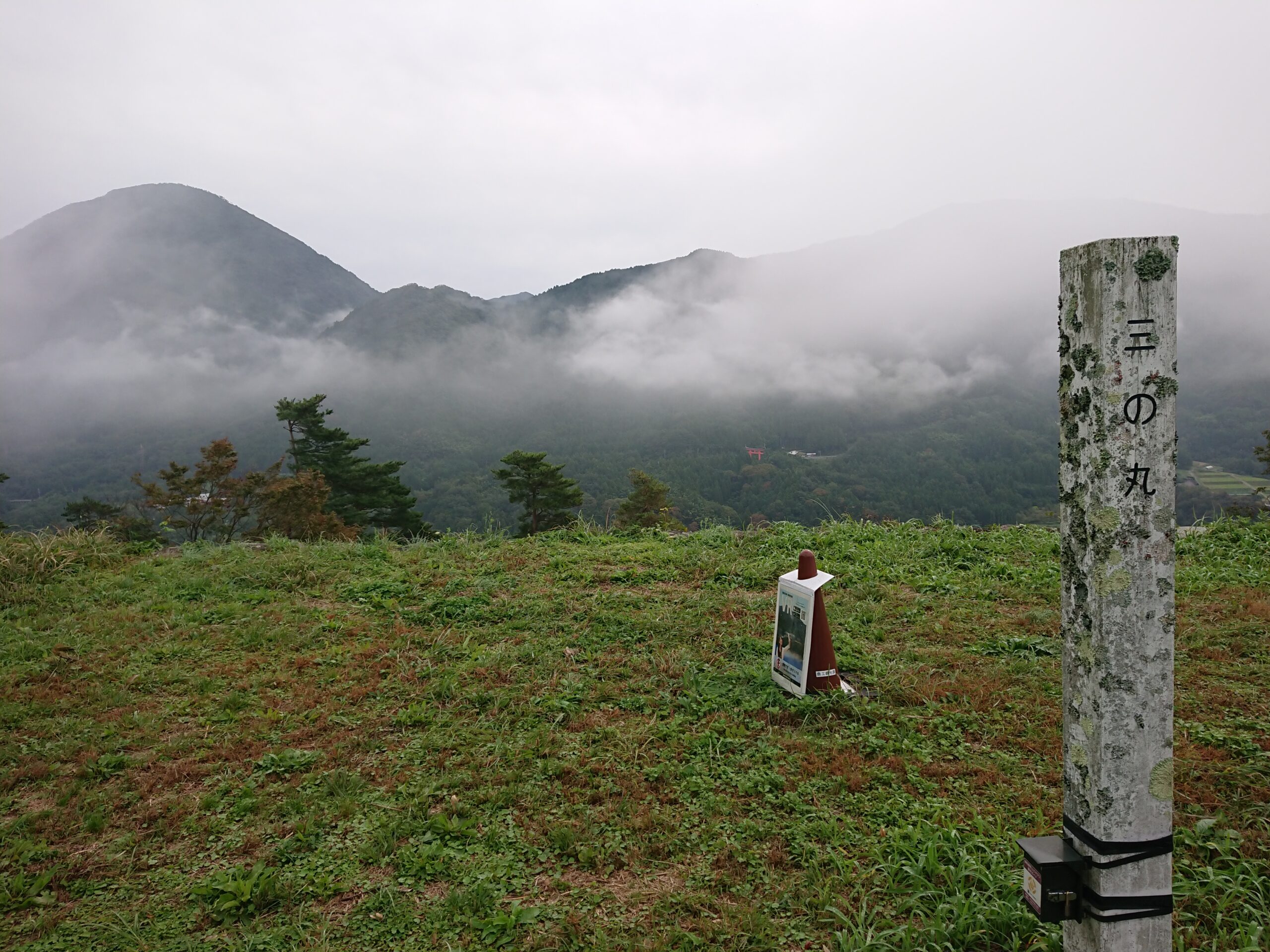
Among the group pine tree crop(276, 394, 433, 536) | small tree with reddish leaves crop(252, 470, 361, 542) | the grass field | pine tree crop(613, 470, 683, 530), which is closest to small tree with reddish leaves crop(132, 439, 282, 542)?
small tree with reddish leaves crop(252, 470, 361, 542)

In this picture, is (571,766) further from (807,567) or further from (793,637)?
(807,567)

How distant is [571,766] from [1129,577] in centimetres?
332

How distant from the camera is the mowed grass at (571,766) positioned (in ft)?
9.88

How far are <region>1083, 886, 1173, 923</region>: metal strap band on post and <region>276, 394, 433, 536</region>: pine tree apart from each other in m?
29.3

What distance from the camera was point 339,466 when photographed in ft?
98.5

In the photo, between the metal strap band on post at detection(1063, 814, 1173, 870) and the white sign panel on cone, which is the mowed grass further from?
the metal strap band on post at detection(1063, 814, 1173, 870)

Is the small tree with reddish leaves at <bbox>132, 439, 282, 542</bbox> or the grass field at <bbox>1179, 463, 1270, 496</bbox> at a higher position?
the small tree with reddish leaves at <bbox>132, 439, 282, 542</bbox>

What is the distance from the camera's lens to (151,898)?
3.24 metres

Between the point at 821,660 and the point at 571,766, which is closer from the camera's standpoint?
the point at 571,766

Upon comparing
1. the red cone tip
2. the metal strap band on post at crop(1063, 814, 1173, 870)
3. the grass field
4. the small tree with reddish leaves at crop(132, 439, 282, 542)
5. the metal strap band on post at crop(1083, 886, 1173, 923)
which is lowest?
the grass field

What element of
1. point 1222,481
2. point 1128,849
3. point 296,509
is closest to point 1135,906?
point 1128,849

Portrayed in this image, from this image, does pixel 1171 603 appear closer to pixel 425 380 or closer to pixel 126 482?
pixel 126 482

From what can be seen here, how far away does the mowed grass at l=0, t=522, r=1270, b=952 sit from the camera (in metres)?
3.01

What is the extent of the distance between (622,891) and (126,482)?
138 metres
